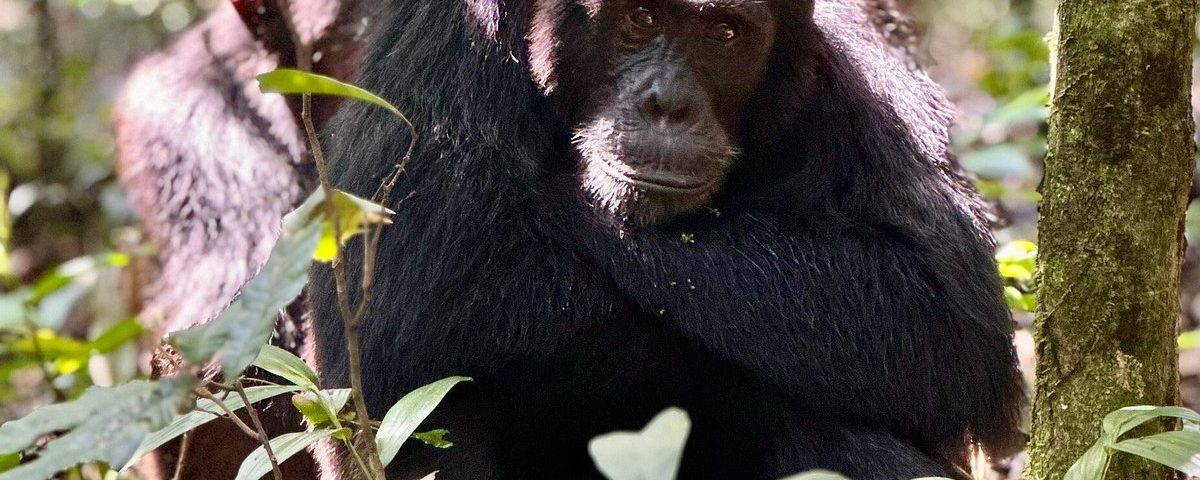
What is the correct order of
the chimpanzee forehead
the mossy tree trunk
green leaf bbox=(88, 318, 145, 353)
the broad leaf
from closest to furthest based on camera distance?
the broad leaf
the mossy tree trunk
the chimpanzee forehead
green leaf bbox=(88, 318, 145, 353)

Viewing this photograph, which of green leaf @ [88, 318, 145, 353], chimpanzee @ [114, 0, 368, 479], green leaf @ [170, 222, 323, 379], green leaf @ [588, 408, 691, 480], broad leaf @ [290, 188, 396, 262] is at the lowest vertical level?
green leaf @ [88, 318, 145, 353]

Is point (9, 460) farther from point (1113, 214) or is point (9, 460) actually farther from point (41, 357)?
point (1113, 214)

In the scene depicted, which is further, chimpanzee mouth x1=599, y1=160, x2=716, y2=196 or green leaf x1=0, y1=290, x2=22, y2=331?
green leaf x1=0, y1=290, x2=22, y2=331

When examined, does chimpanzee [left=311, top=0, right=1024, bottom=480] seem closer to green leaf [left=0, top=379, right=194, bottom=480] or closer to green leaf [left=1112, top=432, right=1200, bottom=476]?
green leaf [left=1112, top=432, right=1200, bottom=476]

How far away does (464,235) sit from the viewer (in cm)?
344

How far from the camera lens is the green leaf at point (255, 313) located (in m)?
1.96

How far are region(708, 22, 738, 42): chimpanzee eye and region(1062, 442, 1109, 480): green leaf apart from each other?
158cm

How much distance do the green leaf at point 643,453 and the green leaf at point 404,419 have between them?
0.87 metres

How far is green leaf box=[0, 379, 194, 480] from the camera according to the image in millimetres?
1970

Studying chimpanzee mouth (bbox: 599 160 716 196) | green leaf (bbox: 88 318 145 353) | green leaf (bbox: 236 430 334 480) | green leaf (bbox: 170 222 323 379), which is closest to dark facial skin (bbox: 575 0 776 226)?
chimpanzee mouth (bbox: 599 160 716 196)

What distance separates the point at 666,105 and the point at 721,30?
293mm

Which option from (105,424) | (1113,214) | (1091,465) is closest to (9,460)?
(105,424)

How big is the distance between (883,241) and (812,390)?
484mm

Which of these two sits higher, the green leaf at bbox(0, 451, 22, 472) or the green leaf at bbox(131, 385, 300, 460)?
the green leaf at bbox(131, 385, 300, 460)
